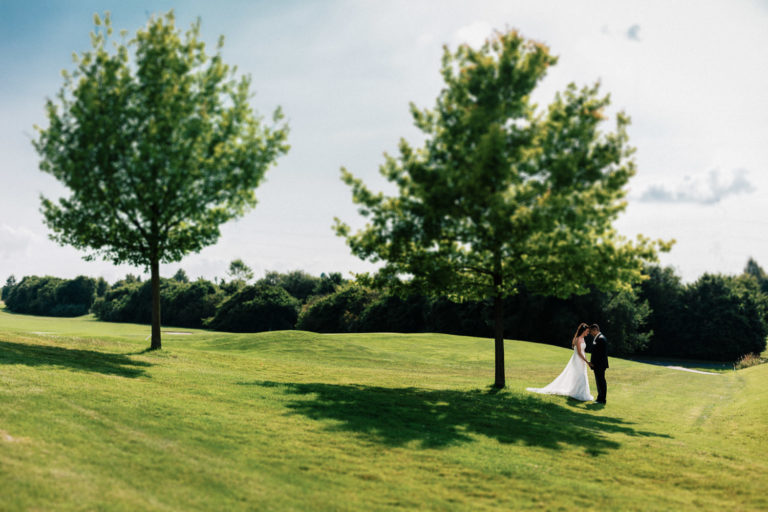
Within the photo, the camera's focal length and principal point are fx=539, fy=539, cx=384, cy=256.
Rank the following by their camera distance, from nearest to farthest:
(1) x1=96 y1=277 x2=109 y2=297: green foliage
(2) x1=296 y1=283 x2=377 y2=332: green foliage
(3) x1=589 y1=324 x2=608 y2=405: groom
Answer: (3) x1=589 y1=324 x2=608 y2=405: groom → (2) x1=296 y1=283 x2=377 y2=332: green foliage → (1) x1=96 y1=277 x2=109 y2=297: green foliage

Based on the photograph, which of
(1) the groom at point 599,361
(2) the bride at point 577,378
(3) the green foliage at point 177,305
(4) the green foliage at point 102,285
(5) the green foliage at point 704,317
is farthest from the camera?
(4) the green foliage at point 102,285

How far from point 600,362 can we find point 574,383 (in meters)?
1.49

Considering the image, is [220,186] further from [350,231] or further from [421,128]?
[421,128]

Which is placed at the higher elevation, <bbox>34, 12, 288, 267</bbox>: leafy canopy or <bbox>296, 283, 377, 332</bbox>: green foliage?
<bbox>34, 12, 288, 267</bbox>: leafy canopy

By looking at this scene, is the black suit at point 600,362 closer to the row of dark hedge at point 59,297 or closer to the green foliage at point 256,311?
the green foliage at point 256,311

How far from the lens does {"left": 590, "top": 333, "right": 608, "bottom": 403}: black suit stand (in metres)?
19.3

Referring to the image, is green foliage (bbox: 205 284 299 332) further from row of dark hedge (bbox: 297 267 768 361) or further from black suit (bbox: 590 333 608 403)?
black suit (bbox: 590 333 608 403)

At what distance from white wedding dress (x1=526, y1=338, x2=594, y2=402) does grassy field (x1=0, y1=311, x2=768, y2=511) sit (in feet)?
3.61

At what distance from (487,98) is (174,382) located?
41.4ft

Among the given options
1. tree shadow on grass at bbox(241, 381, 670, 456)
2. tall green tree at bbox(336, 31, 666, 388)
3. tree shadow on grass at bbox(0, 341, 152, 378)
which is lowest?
tree shadow on grass at bbox(241, 381, 670, 456)

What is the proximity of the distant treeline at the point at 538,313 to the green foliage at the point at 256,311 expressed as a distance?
0.18 metres

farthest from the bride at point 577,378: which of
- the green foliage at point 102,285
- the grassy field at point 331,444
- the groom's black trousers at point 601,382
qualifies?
the green foliage at point 102,285

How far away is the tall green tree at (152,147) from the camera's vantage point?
1934 cm

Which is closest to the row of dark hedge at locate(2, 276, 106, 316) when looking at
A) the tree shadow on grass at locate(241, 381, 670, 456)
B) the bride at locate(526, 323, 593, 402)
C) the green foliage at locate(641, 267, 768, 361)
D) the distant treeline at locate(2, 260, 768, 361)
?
the distant treeline at locate(2, 260, 768, 361)
